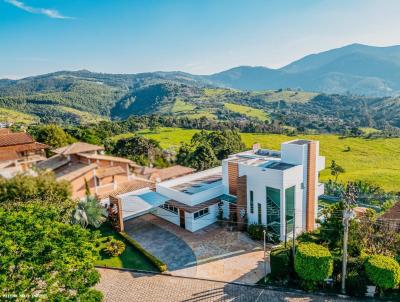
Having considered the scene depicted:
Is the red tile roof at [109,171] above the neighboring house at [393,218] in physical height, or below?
above

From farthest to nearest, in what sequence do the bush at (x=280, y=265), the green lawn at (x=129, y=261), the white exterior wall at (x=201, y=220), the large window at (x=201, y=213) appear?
the large window at (x=201, y=213)
the white exterior wall at (x=201, y=220)
the green lawn at (x=129, y=261)
the bush at (x=280, y=265)

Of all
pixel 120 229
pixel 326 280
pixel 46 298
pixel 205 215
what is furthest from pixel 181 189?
pixel 46 298

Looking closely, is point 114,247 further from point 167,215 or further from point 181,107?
point 181,107

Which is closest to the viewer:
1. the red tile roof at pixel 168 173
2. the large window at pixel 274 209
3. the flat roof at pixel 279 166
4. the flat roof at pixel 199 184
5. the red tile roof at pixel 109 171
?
the large window at pixel 274 209

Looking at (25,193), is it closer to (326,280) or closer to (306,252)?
(306,252)

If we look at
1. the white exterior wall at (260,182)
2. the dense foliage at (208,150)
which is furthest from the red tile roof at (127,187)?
the dense foliage at (208,150)

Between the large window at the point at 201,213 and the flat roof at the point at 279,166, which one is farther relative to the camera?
the large window at the point at 201,213

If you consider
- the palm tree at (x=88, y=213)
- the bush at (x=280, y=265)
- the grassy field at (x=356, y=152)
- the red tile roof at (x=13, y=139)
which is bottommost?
the grassy field at (x=356, y=152)

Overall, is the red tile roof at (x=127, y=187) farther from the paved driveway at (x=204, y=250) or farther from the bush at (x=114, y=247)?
the bush at (x=114, y=247)
